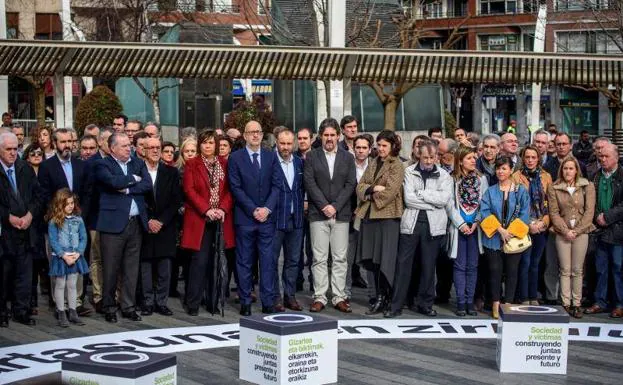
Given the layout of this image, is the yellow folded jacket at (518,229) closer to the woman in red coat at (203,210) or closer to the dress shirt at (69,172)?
the woman in red coat at (203,210)

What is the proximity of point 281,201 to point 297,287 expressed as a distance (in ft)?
7.22

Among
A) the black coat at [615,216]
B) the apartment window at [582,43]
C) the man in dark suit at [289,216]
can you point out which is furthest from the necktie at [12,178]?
the apartment window at [582,43]

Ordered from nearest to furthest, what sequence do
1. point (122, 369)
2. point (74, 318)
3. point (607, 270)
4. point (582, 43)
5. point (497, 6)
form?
point (122, 369) → point (74, 318) → point (607, 270) → point (582, 43) → point (497, 6)

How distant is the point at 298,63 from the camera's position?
73.6ft

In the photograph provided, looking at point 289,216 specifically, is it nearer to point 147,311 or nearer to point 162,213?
point 162,213

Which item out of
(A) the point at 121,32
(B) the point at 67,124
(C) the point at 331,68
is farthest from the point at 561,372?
(A) the point at 121,32

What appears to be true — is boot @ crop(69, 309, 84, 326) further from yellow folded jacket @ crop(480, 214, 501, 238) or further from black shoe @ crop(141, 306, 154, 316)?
yellow folded jacket @ crop(480, 214, 501, 238)

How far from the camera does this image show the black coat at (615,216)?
14.8 m

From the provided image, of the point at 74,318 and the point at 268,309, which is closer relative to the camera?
the point at 74,318

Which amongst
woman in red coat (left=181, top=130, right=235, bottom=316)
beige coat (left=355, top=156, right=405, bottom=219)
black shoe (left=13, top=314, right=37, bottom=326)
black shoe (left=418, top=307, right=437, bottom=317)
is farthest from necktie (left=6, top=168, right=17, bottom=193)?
black shoe (left=418, top=307, right=437, bottom=317)

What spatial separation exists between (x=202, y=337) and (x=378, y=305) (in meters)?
2.58

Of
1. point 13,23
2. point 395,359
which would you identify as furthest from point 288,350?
point 13,23

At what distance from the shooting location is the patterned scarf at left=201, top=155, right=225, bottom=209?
577 inches

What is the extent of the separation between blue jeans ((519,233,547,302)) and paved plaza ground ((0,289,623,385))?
3.18ft
